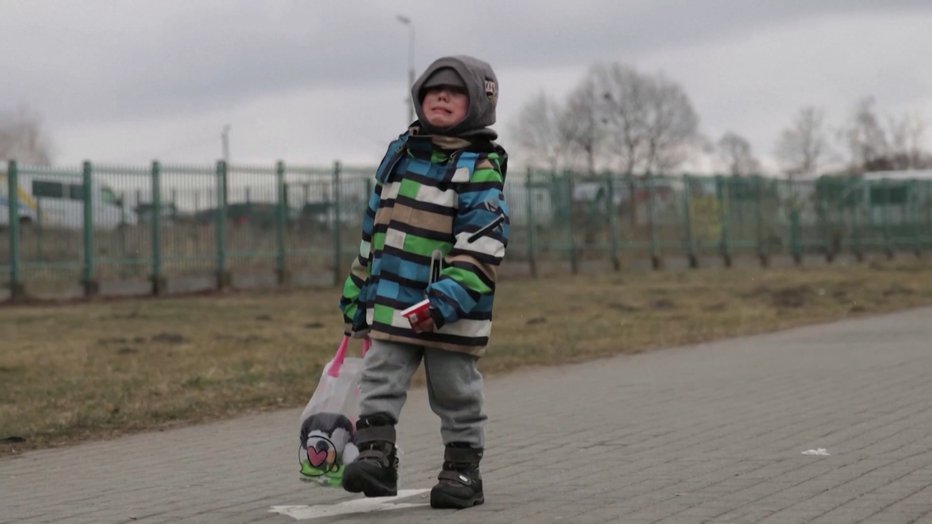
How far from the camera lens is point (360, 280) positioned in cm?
592

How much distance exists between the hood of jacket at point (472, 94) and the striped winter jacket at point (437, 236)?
53 millimetres

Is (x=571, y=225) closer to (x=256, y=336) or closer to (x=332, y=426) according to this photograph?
(x=256, y=336)

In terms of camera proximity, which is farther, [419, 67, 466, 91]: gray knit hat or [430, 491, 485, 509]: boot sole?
[430, 491, 485, 509]: boot sole

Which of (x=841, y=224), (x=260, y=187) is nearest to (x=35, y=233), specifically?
(x=260, y=187)

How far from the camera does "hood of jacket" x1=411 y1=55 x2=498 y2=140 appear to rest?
568 centimetres

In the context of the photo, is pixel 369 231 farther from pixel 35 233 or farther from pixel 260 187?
pixel 260 187

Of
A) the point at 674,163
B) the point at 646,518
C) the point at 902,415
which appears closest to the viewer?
the point at 646,518

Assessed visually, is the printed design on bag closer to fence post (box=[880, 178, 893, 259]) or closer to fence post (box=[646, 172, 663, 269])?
fence post (box=[646, 172, 663, 269])

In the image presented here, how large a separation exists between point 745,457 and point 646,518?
1855 mm

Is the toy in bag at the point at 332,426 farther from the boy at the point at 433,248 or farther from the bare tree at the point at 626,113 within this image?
the bare tree at the point at 626,113

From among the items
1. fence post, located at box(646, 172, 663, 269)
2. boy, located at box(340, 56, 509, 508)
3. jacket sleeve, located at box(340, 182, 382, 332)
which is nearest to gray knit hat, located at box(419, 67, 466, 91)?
boy, located at box(340, 56, 509, 508)

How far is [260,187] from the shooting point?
28.3m

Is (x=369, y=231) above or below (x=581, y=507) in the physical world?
above

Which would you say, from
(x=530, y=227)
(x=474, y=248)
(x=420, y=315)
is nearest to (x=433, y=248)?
(x=474, y=248)
